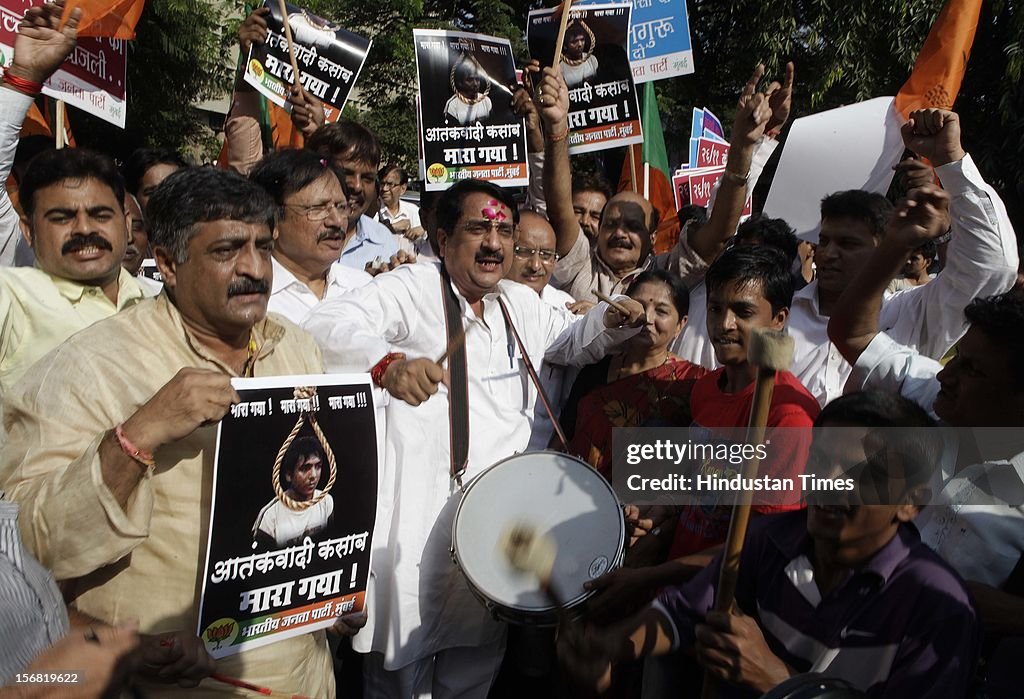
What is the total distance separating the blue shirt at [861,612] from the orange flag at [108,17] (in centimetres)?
423

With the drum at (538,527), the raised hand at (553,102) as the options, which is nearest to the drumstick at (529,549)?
the drum at (538,527)

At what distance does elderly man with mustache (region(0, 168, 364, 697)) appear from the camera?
1.86m

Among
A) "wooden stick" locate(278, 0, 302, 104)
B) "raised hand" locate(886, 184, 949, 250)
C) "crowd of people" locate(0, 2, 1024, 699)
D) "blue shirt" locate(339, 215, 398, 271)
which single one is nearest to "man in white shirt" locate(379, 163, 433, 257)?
"blue shirt" locate(339, 215, 398, 271)

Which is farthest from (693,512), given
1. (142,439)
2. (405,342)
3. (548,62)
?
(548,62)

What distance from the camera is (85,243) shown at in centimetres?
290

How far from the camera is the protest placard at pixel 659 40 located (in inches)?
245

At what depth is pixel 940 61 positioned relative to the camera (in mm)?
3818

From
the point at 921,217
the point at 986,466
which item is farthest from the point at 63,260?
the point at 986,466

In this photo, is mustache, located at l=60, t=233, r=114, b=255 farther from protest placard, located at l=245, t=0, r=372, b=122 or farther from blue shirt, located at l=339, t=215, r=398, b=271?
protest placard, located at l=245, t=0, r=372, b=122

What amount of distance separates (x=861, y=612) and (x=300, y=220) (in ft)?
8.19

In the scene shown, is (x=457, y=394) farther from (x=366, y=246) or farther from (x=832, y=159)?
(x=832, y=159)

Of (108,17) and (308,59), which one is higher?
(108,17)

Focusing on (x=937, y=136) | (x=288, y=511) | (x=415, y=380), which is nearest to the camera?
(x=288, y=511)

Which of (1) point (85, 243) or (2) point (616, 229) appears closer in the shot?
(1) point (85, 243)
